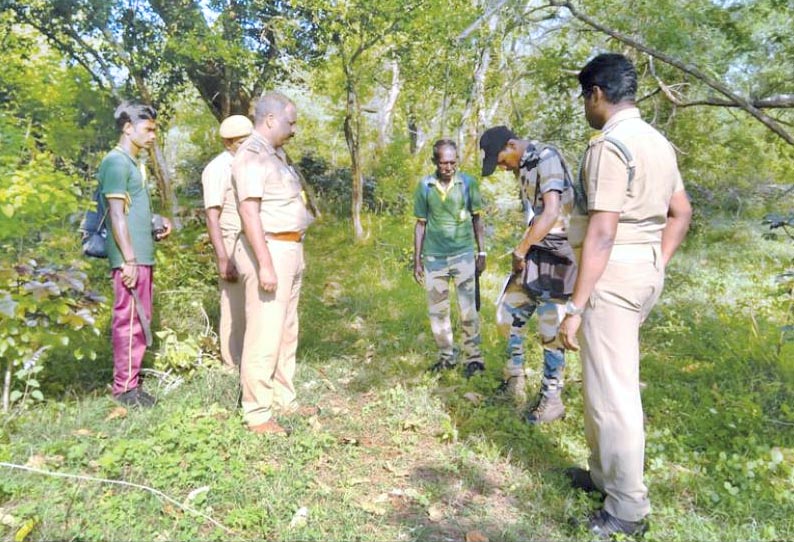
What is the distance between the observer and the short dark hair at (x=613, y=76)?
2.25m

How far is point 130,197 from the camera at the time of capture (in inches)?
134

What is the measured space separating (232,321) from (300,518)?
2.06m

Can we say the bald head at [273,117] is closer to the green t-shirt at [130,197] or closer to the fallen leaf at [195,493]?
the green t-shirt at [130,197]

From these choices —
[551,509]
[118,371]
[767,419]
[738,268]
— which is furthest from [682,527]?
[738,268]

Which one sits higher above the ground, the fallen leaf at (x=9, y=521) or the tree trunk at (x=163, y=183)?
the tree trunk at (x=163, y=183)

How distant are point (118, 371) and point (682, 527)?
11.0 ft

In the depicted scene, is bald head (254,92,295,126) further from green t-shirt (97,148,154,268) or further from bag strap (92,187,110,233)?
bag strap (92,187,110,233)

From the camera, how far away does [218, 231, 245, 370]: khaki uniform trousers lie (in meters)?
4.06

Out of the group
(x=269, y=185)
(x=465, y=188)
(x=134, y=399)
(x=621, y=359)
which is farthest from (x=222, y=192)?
(x=621, y=359)

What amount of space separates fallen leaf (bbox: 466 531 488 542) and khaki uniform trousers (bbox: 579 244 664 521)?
619 millimetres

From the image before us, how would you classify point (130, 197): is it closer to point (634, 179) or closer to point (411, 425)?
point (411, 425)

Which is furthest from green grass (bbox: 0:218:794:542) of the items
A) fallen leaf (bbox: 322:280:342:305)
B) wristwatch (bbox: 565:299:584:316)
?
fallen leaf (bbox: 322:280:342:305)

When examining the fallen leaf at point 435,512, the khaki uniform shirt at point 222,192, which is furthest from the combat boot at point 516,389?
the khaki uniform shirt at point 222,192

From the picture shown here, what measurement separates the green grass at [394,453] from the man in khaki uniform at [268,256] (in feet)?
0.77
